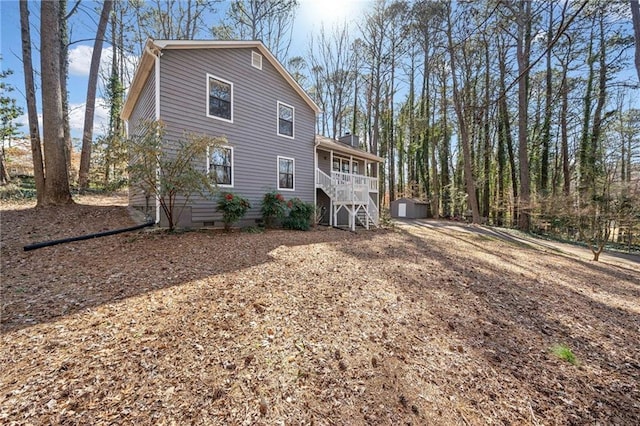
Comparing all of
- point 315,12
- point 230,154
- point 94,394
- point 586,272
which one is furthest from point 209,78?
point 315,12

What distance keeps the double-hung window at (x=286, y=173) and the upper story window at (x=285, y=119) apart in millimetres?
1094

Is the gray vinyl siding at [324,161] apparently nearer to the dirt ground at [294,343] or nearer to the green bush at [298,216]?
the green bush at [298,216]

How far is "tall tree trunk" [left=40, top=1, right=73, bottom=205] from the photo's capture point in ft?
24.8

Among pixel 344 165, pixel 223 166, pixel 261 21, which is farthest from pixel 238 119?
pixel 261 21

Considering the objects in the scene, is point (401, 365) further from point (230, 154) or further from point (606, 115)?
point (606, 115)

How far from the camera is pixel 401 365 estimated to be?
247 cm

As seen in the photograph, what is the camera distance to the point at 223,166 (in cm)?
878

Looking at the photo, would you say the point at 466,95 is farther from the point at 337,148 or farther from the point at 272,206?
Result: the point at 272,206

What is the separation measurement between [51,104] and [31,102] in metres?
2.22

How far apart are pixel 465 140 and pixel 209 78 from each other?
1469cm

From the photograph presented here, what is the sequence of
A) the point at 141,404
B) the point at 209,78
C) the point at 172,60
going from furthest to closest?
the point at 209,78 → the point at 172,60 → the point at 141,404

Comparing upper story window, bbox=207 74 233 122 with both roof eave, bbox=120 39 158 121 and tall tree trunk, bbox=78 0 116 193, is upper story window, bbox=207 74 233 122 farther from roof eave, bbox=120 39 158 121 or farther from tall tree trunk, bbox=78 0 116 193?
tall tree trunk, bbox=78 0 116 193

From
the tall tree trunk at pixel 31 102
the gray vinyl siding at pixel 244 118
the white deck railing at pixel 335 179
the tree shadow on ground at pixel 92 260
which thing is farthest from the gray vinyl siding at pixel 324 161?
the tall tree trunk at pixel 31 102

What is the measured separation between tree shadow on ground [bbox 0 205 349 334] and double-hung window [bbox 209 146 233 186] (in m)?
2.12
